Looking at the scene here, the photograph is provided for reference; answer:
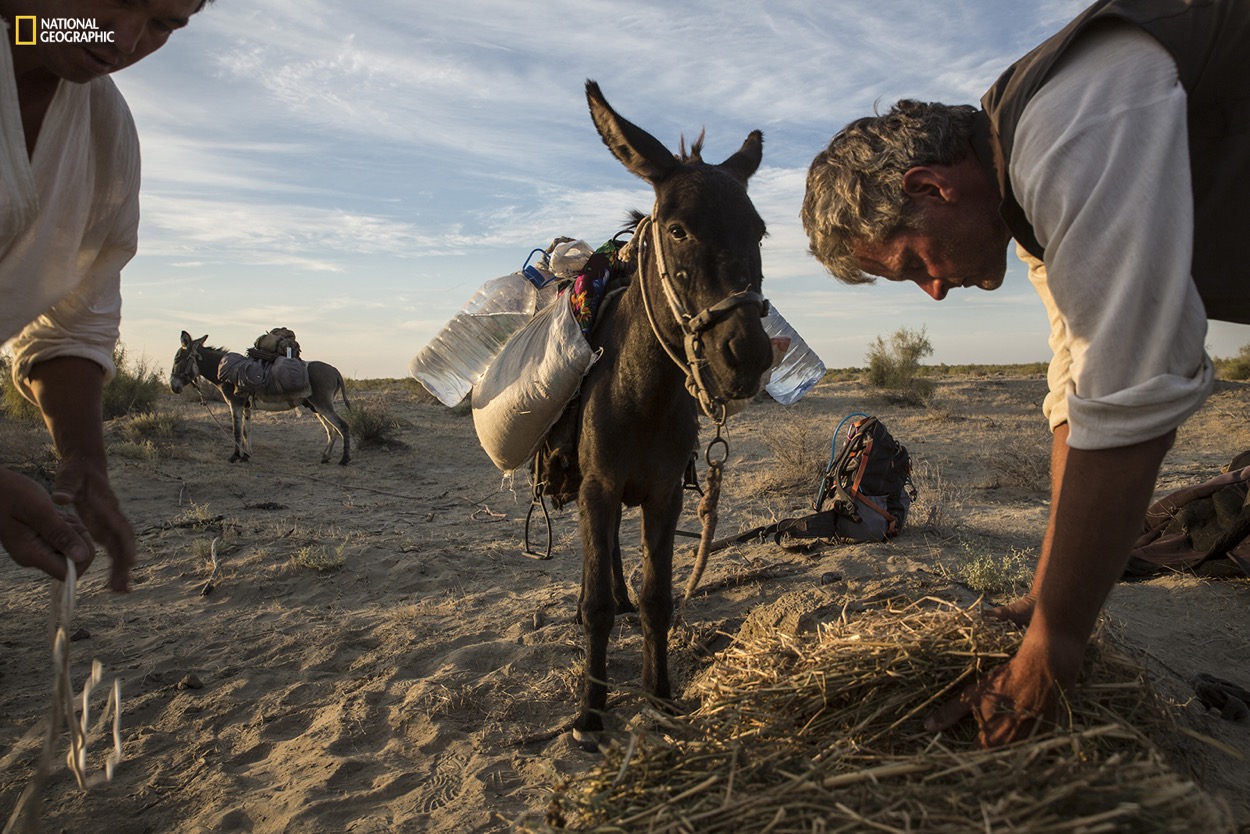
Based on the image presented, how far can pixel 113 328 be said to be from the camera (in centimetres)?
219

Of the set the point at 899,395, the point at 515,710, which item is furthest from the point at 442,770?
the point at 899,395

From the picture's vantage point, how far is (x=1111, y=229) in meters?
1.31

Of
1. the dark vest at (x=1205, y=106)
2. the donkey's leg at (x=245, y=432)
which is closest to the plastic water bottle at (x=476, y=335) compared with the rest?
the dark vest at (x=1205, y=106)

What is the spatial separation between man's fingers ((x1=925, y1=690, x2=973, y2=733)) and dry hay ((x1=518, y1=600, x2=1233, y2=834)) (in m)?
0.03

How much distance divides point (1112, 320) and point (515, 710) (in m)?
2.93

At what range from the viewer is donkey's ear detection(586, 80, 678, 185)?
2.97 metres

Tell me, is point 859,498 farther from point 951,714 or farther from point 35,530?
point 35,530

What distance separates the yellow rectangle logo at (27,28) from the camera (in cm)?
156

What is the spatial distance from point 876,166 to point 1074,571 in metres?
1.04

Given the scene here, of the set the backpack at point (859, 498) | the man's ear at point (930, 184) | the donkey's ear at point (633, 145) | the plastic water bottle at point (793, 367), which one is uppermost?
the donkey's ear at point (633, 145)

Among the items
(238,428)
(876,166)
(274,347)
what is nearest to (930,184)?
(876,166)

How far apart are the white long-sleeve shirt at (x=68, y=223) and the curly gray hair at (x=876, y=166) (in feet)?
6.20

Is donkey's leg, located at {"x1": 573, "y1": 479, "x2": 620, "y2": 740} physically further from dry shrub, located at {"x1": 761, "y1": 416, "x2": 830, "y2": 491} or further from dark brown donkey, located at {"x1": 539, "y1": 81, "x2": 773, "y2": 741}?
dry shrub, located at {"x1": 761, "y1": 416, "x2": 830, "y2": 491}

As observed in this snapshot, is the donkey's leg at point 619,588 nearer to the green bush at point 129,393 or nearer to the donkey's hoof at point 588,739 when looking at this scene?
the donkey's hoof at point 588,739
